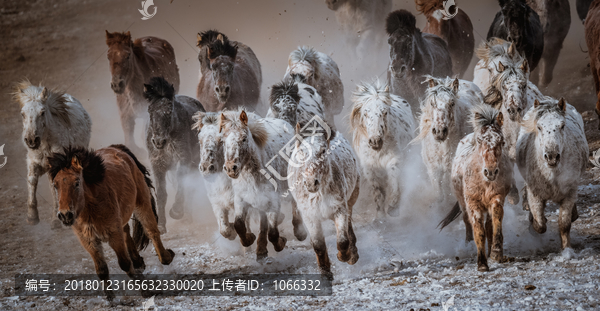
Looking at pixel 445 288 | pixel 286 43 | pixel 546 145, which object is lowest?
pixel 445 288

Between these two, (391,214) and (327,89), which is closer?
(391,214)

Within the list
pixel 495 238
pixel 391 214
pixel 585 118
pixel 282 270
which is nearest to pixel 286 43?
pixel 585 118

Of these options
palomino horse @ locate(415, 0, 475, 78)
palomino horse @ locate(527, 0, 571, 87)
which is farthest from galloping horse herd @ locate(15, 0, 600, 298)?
palomino horse @ locate(527, 0, 571, 87)

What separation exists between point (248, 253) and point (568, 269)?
10.8ft

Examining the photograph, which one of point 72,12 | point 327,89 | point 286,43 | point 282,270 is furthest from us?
point 72,12

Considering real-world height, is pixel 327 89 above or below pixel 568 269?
above

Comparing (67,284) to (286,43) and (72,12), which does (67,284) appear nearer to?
(286,43)

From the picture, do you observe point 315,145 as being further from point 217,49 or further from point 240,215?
point 217,49

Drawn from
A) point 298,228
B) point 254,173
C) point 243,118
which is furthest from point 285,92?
point 298,228

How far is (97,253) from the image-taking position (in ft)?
17.5

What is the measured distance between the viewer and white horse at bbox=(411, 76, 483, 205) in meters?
6.37

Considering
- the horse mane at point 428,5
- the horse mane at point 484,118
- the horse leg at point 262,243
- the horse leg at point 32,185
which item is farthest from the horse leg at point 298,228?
the horse mane at point 428,5

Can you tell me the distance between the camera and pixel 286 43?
1390 cm

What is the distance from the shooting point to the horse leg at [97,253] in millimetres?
5285
